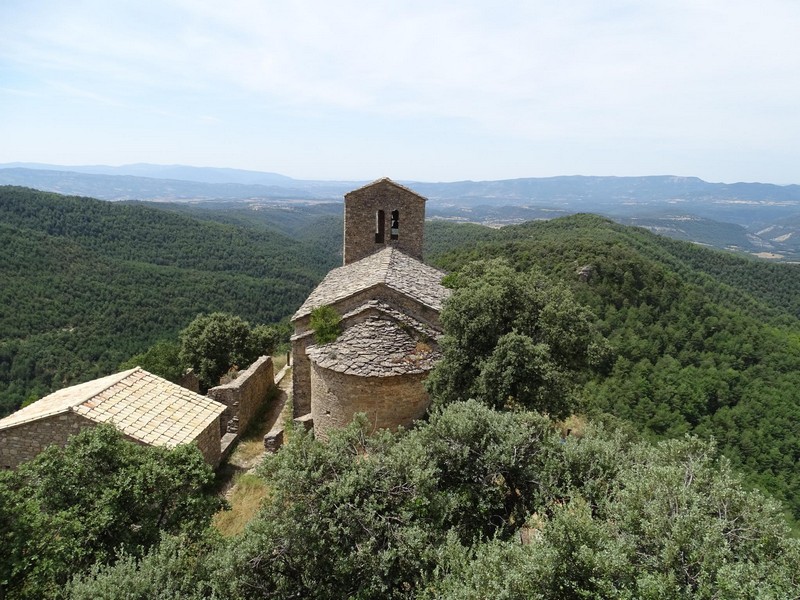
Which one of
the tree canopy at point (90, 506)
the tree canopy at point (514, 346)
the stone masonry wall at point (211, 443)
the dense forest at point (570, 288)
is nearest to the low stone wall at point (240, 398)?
the stone masonry wall at point (211, 443)

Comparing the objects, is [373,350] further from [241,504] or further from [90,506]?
[90,506]

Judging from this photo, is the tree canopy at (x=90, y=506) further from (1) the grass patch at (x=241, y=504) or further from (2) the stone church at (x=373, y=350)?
(2) the stone church at (x=373, y=350)

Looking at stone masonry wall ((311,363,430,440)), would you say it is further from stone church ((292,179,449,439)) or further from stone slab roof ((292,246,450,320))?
stone slab roof ((292,246,450,320))

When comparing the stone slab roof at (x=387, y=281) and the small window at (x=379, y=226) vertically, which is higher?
the small window at (x=379, y=226)

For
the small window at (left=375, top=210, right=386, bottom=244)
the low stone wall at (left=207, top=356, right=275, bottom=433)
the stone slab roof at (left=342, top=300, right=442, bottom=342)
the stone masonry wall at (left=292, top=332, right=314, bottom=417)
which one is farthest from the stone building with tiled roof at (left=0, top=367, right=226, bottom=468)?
the small window at (left=375, top=210, right=386, bottom=244)

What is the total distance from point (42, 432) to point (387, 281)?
8729 mm

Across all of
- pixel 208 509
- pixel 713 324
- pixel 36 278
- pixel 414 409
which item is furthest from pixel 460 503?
pixel 36 278

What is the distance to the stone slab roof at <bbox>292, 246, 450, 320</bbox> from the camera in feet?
42.5

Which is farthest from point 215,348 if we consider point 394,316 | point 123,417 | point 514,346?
point 514,346

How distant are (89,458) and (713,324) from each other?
1579 inches

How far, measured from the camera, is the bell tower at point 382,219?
61.8ft

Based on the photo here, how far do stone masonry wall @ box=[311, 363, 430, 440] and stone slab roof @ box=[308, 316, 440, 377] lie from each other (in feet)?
0.65

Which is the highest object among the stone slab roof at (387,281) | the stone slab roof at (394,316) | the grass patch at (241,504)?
the stone slab roof at (387,281)

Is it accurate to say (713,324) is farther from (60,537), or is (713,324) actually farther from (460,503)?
(60,537)
